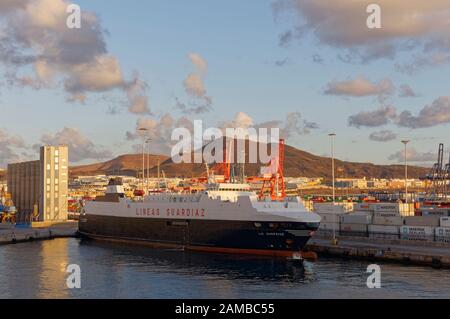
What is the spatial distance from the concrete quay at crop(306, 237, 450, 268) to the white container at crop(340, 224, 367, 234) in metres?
5.43

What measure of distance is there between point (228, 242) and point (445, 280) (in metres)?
25.3

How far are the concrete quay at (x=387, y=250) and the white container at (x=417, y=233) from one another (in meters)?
4.31

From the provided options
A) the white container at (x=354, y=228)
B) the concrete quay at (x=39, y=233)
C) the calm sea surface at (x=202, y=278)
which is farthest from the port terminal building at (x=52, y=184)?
the white container at (x=354, y=228)

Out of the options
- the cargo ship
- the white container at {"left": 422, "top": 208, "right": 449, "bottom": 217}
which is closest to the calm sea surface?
the cargo ship

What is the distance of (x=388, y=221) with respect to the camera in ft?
239

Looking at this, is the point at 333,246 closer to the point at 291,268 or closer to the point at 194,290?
the point at 291,268

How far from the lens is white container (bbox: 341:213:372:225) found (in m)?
74.7

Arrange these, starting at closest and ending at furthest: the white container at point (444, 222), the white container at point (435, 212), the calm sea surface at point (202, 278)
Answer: the calm sea surface at point (202, 278) < the white container at point (444, 222) < the white container at point (435, 212)

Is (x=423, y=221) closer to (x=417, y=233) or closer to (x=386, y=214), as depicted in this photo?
(x=417, y=233)

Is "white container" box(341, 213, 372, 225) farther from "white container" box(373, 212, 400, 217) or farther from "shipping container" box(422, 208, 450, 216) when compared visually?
"shipping container" box(422, 208, 450, 216)

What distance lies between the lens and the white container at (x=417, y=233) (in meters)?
63.0

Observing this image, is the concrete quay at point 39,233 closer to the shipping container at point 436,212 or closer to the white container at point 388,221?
the white container at point 388,221
